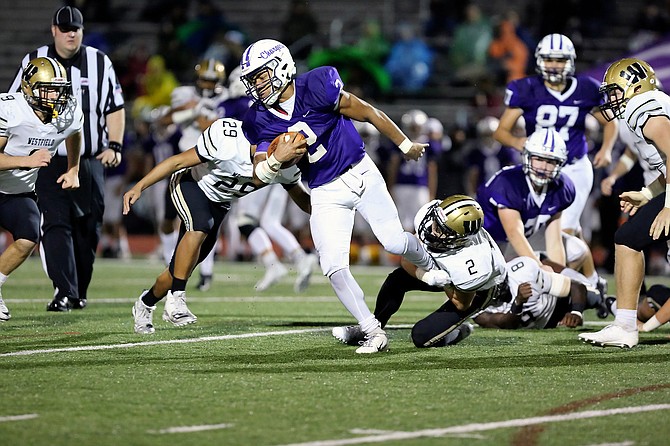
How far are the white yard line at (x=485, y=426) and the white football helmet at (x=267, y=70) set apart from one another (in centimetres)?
236

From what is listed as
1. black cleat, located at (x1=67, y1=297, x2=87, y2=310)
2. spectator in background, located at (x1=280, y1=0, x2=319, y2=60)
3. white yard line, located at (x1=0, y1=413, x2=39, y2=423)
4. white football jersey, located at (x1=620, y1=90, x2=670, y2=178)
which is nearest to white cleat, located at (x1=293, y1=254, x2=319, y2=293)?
black cleat, located at (x1=67, y1=297, x2=87, y2=310)

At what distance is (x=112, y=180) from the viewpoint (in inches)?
594

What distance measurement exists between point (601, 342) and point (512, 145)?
243 centimetres

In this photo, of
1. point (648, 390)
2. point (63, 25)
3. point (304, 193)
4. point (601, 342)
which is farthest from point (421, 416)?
point (63, 25)

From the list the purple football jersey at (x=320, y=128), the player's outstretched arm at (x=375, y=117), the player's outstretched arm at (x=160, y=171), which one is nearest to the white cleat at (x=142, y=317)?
the player's outstretched arm at (x=160, y=171)

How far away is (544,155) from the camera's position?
22.5 feet

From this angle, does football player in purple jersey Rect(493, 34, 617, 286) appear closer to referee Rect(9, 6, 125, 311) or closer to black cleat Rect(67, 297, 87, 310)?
referee Rect(9, 6, 125, 311)

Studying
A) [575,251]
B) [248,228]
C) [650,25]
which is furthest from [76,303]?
[650,25]

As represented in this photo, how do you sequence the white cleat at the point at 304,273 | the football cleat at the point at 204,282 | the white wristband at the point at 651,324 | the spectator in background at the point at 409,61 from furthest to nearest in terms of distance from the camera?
1. the spectator in background at the point at 409,61
2. the football cleat at the point at 204,282
3. the white cleat at the point at 304,273
4. the white wristband at the point at 651,324

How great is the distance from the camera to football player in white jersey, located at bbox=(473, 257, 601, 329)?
6.35 m

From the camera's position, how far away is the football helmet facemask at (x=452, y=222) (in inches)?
219

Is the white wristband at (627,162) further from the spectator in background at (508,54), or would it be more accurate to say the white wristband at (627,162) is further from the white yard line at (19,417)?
the spectator in background at (508,54)

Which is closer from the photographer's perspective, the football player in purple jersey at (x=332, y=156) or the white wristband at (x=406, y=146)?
the football player in purple jersey at (x=332, y=156)

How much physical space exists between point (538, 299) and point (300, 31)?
34.0ft
